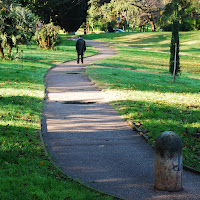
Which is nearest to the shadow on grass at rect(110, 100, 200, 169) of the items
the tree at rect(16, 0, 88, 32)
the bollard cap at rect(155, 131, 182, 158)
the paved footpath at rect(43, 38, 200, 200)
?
the paved footpath at rect(43, 38, 200, 200)

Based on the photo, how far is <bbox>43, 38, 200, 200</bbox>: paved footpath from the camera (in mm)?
6137

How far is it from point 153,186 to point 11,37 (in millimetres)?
11489

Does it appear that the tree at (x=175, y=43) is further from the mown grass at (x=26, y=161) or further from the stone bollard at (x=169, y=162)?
the stone bollard at (x=169, y=162)

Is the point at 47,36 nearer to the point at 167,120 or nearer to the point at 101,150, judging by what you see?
the point at 167,120

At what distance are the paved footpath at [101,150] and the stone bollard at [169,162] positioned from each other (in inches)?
6.2

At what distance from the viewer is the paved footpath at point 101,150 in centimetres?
614

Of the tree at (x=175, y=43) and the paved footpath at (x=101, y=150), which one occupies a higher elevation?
the tree at (x=175, y=43)

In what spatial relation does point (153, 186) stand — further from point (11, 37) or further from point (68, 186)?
point (11, 37)

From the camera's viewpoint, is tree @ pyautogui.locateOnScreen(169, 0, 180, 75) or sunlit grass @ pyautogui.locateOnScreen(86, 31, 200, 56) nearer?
tree @ pyautogui.locateOnScreen(169, 0, 180, 75)

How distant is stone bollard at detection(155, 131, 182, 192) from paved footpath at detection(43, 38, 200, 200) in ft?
0.52

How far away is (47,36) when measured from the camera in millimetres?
40031

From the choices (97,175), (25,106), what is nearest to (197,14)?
(25,106)

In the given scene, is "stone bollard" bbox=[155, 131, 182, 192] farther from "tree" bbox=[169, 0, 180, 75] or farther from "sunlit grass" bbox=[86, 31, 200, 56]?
"sunlit grass" bbox=[86, 31, 200, 56]

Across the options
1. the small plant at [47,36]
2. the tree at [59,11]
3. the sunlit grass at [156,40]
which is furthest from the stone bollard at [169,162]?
the sunlit grass at [156,40]
